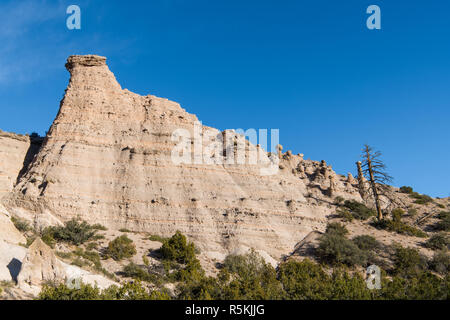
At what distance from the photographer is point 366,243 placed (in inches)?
1272

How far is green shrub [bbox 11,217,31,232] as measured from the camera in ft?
85.2

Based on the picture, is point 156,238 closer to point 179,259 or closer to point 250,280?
point 179,259

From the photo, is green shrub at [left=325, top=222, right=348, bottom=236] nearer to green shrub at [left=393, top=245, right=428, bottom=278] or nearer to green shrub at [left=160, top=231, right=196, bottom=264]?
green shrub at [left=393, top=245, right=428, bottom=278]

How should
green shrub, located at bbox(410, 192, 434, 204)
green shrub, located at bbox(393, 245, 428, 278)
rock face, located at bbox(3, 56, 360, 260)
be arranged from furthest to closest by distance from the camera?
green shrub, located at bbox(410, 192, 434, 204)
rock face, located at bbox(3, 56, 360, 260)
green shrub, located at bbox(393, 245, 428, 278)

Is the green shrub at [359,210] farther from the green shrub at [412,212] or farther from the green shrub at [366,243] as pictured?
the green shrub at [366,243]

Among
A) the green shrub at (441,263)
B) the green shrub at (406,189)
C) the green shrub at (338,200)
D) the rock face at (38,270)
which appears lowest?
the green shrub at (441,263)

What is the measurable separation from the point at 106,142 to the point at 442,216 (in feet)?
105

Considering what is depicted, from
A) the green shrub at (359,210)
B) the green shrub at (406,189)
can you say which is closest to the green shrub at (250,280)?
the green shrub at (359,210)

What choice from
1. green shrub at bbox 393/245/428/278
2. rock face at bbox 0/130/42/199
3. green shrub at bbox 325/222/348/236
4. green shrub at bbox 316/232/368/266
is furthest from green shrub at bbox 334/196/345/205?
rock face at bbox 0/130/42/199

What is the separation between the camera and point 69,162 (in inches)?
1272

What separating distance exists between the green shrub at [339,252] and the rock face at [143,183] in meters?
3.09

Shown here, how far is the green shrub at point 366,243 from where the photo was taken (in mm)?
32031

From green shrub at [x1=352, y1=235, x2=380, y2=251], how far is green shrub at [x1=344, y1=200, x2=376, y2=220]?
5.48 meters
